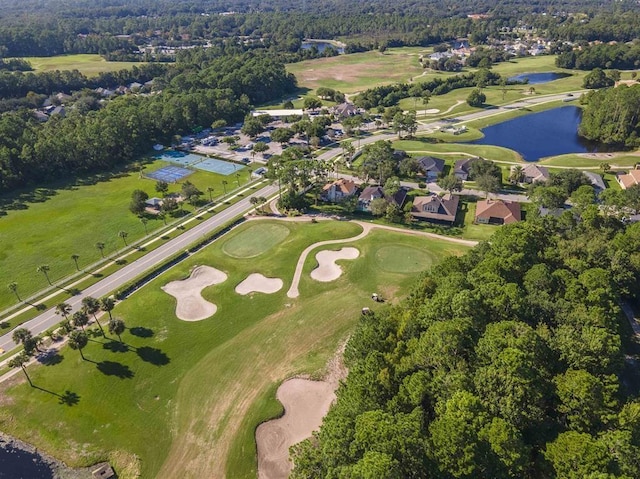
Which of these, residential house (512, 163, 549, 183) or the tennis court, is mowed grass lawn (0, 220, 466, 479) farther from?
the tennis court

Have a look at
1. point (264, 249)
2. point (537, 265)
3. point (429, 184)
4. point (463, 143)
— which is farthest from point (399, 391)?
point (463, 143)

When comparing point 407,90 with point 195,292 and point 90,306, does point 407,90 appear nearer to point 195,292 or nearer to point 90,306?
point 195,292

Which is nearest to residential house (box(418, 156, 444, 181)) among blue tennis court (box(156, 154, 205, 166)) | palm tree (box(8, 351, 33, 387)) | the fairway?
the fairway

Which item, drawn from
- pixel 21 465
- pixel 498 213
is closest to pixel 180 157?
pixel 498 213

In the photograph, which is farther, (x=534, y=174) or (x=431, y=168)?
(x=431, y=168)

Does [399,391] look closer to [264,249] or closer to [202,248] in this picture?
[264,249]

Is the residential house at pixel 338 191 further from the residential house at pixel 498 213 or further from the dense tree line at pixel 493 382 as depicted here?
the dense tree line at pixel 493 382
